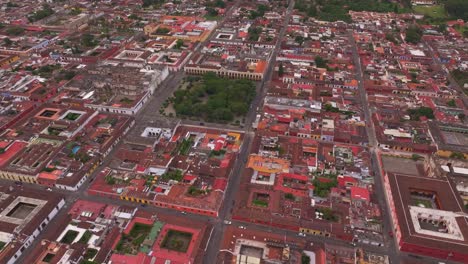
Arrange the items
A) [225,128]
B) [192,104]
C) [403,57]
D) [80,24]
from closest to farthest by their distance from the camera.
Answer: [225,128] → [192,104] → [403,57] → [80,24]

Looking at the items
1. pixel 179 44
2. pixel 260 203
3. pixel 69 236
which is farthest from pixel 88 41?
pixel 260 203

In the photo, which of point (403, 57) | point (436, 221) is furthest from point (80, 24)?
point (436, 221)

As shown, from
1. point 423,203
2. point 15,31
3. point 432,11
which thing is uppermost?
point 15,31

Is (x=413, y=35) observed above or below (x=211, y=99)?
above

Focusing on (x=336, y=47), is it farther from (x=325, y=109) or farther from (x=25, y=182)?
(x=25, y=182)

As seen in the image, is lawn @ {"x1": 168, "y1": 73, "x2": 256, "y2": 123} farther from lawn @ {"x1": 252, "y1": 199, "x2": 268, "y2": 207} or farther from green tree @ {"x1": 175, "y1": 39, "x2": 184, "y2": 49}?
lawn @ {"x1": 252, "y1": 199, "x2": 268, "y2": 207}

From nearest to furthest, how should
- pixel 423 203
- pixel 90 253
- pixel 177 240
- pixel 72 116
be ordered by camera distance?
1. pixel 90 253
2. pixel 177 240
3. pixel 423 203
4. pixel 72 116

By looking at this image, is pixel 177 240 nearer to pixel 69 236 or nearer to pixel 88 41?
pixel 69 236

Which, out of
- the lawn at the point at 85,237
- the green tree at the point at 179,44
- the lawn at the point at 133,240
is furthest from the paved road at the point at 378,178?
the green tree at the point at 179,44
